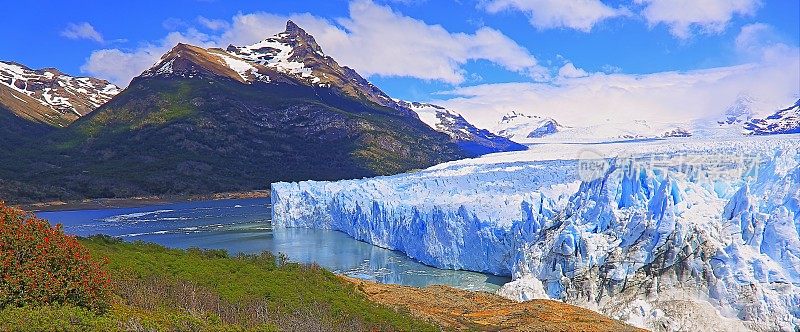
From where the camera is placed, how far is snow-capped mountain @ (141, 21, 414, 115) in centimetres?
10775

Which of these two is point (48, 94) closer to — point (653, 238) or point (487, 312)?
point (487, 312)

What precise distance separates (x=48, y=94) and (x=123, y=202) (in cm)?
8962

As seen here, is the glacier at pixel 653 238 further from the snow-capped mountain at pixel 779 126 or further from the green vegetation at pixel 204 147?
the snow-capped mountain at pixel 779 126

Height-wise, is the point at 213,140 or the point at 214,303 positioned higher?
the point at 213,140

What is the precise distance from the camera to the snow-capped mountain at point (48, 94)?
109 m

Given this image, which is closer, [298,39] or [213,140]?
[213,140]

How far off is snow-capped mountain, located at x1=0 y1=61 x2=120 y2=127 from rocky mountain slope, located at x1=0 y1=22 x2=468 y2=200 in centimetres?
2182

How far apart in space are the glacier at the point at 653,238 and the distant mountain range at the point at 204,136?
162ft

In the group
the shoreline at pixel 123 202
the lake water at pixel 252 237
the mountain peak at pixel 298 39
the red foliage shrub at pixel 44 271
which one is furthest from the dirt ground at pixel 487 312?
the mountain peak at pixel 298 39

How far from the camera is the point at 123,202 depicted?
60.2 m

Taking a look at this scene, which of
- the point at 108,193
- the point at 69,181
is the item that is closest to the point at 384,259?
the point at 108,193

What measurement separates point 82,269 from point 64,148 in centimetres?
7918

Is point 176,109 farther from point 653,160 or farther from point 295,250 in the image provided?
point 653,160

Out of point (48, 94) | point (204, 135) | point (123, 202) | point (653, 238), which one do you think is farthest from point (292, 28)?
point (653, 238)
